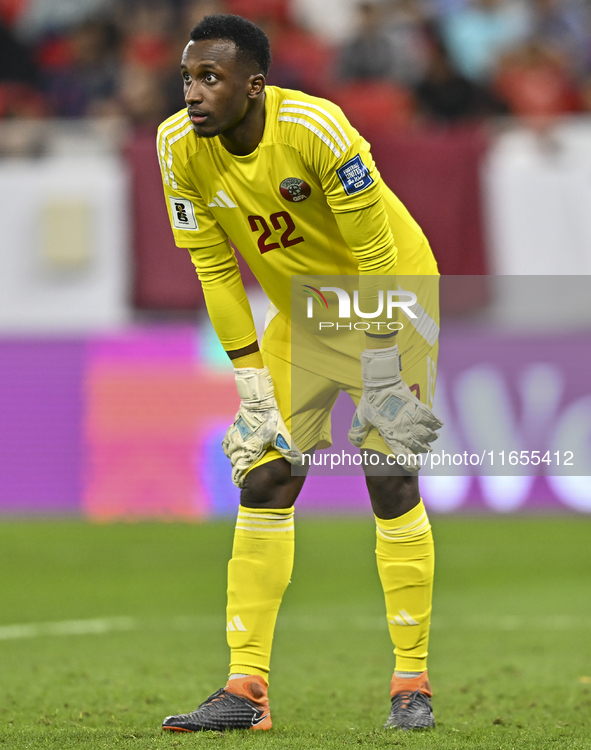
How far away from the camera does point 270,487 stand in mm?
4262

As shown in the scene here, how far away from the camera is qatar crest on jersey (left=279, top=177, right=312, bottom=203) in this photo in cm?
411

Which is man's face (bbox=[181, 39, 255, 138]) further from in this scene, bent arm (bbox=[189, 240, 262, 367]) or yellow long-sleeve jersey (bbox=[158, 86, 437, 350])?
bent arm (bbox=[189, 240, 262, 367])

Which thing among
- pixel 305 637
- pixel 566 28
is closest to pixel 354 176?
pixel 305 637

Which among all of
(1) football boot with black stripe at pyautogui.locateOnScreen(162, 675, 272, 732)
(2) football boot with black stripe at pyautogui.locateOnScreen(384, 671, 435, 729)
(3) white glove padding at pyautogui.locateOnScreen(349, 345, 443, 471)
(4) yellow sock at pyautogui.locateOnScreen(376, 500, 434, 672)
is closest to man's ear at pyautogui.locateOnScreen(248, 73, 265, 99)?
(3) white glove padding at pyautogui.locateOnScreen(349, 345, 443, 471)

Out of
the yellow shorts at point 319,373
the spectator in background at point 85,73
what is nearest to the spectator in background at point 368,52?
the spectator in background at point 85,73

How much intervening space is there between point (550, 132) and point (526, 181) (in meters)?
0.78

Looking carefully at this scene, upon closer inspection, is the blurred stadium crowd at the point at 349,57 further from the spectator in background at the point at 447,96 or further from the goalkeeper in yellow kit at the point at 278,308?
the goalkeeper in yellow kit at the point at 278,308

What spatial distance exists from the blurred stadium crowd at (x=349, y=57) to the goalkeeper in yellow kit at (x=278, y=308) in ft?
24.5

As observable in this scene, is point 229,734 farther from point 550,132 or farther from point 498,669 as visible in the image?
point 550,132

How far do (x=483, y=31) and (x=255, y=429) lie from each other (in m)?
10.2

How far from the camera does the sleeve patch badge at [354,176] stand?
3.98 m

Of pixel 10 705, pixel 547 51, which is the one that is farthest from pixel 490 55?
pixel 10 705

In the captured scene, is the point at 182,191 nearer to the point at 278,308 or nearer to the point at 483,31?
the point at 278,308

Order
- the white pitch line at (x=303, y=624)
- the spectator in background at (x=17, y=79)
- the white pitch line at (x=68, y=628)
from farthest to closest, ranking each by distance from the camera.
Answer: the spectator in background at (x=17, y=79) < the white pitch line at (x=303, y=624) < the white pitch line at (x=68, y=628)
